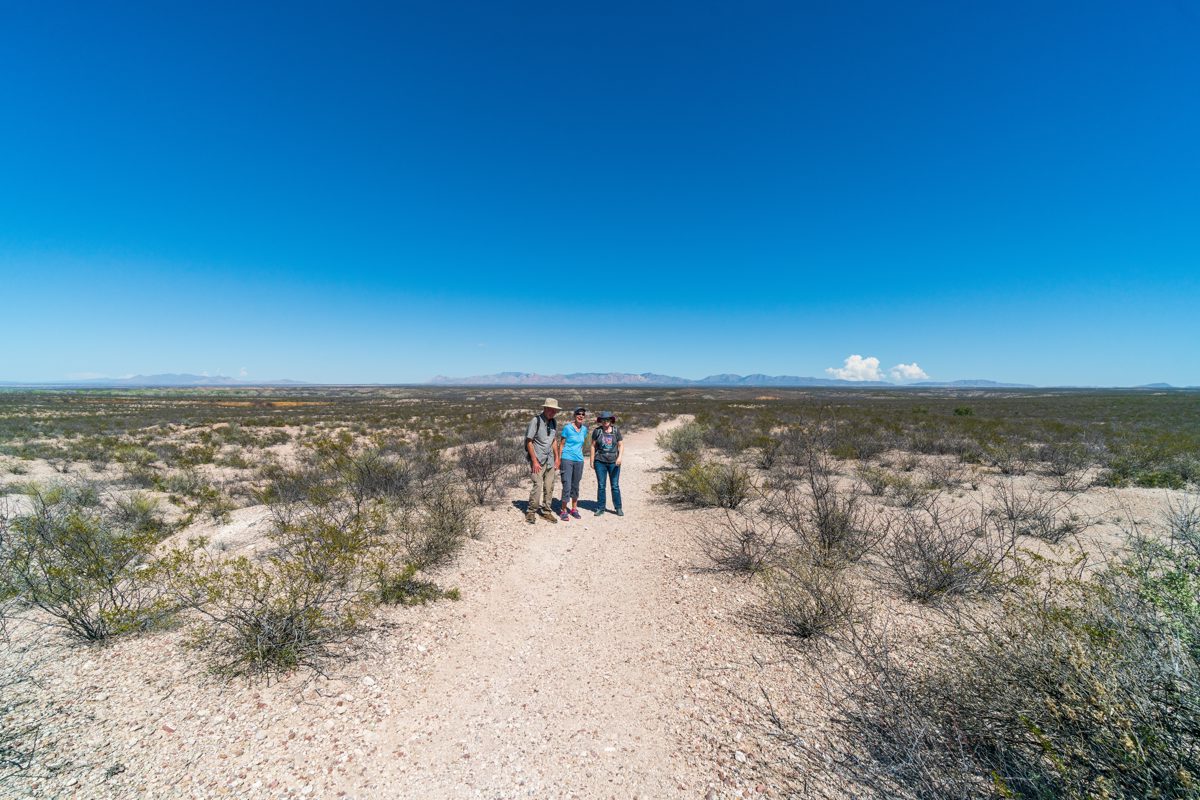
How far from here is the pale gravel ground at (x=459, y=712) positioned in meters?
2.66

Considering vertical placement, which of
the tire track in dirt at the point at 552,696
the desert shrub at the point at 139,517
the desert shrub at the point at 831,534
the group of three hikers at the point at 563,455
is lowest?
the tire track in dirt at the point at 552,696

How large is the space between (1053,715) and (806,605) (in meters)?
1.98

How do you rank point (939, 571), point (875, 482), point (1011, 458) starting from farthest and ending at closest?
point (1011, 458)
point (875, 482)
point (939, 571)

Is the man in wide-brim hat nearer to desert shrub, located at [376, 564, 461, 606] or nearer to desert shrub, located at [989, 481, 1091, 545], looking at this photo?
desert shrub, located at [376, 564, 461, 606]

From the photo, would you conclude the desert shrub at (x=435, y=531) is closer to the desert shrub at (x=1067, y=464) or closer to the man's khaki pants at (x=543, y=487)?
the man's khaki pants at (x=543, y=487)

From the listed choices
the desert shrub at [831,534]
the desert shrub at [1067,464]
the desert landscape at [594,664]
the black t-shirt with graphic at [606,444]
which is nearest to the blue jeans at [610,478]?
the black t-shirt with graphic at [606,444]

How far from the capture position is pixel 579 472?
7.86m

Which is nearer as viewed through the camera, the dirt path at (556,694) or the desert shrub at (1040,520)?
the dirt path at (556,694)

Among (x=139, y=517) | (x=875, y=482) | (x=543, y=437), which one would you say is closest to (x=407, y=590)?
(x=543, y=437)

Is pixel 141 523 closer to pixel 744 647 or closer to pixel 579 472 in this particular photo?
pixel 579 472

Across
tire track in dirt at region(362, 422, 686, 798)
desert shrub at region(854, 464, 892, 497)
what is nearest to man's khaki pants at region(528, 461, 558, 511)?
tire track in dirt at region(362, 422, 686, 798)

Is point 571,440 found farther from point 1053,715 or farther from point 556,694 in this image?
point 1053,715

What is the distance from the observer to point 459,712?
3.28m

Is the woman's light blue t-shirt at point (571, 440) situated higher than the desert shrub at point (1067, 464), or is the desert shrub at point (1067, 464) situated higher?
the woman's light blue t-shirt at point (571, 440)
